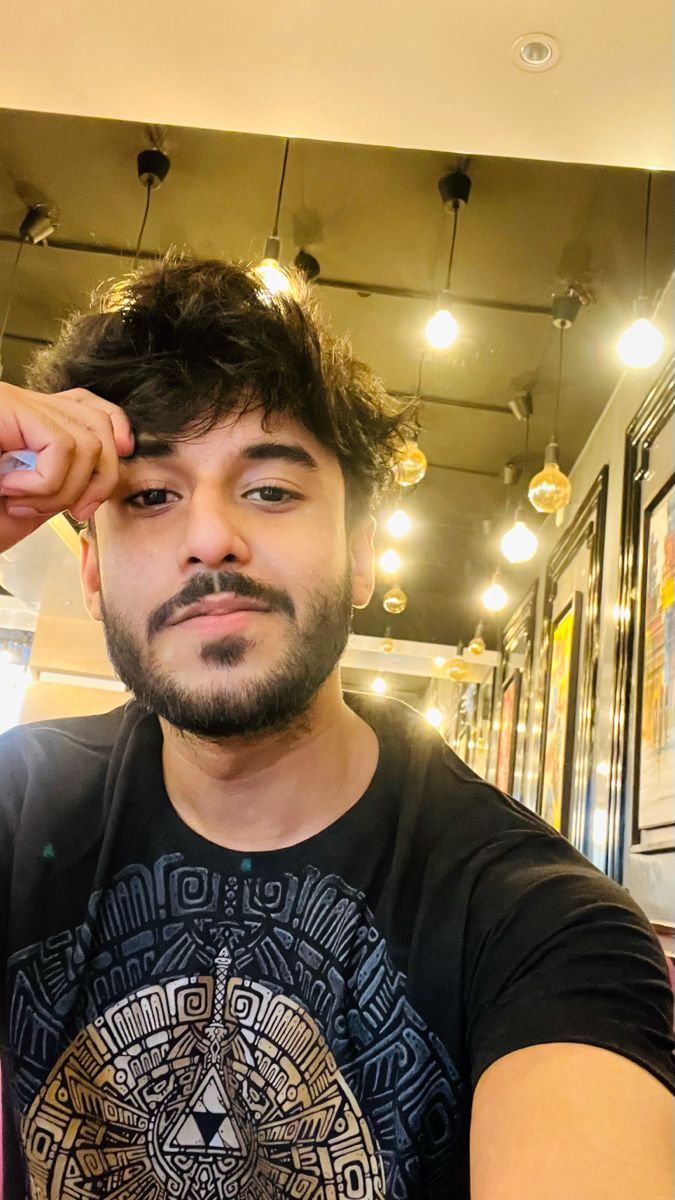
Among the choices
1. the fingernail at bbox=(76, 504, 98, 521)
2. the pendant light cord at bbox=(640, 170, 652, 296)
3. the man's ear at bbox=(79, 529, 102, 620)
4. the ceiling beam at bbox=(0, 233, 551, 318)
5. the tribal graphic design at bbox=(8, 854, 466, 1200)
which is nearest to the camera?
the tribal graphic design at bbox=(8, 854, 466, 1200)

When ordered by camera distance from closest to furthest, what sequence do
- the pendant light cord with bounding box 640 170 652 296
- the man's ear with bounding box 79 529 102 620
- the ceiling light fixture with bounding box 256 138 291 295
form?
the man's ear with bounding box 79 529 102 620 < the ceiling light fixture with bounding box 256 138 291 295 < the pendant light cord with bounding box 640 170 652 296

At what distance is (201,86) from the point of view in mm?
2098

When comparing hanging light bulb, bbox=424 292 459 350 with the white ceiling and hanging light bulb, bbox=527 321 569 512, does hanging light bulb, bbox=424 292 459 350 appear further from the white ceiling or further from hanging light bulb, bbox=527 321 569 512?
the white ceiling

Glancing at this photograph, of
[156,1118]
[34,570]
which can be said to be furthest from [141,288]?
[34,570]

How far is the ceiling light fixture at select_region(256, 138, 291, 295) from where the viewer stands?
1.43 metres

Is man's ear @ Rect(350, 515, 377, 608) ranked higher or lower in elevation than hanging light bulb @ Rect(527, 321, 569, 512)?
A: lower

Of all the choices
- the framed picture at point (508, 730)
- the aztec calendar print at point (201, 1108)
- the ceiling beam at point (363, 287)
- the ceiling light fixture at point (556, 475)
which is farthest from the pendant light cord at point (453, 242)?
the framed picture at point (508, 730)

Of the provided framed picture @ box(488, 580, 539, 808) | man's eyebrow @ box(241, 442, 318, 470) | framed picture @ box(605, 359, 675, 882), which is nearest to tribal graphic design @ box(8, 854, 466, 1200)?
man's eyebrow @ box(241, 442, 318, 470)

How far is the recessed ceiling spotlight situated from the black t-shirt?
5.10ft

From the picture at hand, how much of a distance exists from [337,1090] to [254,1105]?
0.09 meters

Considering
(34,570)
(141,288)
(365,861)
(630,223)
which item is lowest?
(365,861)

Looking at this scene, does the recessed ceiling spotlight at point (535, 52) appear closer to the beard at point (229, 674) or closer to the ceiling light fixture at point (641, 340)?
the ceiling light fixture at point (641, 340)

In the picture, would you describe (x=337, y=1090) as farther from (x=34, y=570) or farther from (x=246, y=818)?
(x=34, y=570)

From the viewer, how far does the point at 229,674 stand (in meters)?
1.08
